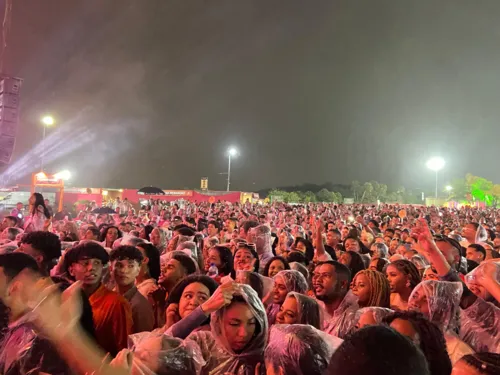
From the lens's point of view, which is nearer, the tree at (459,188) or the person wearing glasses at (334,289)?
the person wearing glasses at (334,289)

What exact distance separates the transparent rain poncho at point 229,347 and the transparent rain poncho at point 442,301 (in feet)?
4.27

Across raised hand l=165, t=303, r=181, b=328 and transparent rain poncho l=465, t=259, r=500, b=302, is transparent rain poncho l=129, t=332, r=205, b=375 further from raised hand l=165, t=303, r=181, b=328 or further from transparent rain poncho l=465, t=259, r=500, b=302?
transparent rain poncho l=465, t=259, r=500, b=302

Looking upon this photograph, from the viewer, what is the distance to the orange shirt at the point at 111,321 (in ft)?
9.31

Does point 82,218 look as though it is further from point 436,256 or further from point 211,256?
point 436,256

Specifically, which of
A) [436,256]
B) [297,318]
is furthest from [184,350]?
[436,256]

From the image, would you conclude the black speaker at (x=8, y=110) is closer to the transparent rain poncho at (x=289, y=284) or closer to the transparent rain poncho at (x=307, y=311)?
the transparent rain poncho at (x=289, y=284)

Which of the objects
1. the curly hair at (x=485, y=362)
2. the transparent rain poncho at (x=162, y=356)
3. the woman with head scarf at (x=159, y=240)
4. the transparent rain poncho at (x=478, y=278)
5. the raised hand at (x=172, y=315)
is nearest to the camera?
the curly hair at (x=485, y=362)

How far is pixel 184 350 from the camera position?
1.80 metres

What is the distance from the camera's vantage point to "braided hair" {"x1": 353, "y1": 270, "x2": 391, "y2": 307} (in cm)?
351

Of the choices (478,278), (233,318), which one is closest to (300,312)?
(233,318)

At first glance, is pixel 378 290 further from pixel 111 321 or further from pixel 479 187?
pixel 479 187

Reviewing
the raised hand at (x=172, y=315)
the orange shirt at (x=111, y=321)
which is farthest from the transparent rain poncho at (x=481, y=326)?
the orange shirt at (x=111, y=321)

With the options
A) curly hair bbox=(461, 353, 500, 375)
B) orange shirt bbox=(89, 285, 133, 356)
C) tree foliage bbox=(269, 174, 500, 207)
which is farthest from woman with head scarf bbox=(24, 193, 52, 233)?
tree foliage bbox=(269, 174, 500, 207)

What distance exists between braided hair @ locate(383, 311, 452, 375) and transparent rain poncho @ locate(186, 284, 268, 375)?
2.37ft
